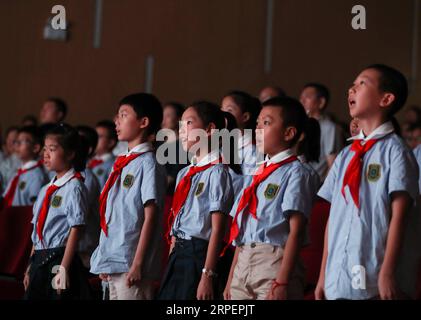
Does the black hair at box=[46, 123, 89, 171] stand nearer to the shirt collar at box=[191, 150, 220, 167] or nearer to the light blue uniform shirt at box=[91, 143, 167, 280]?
the light blue uniform shirt at box=[91, 143, 167, 280]

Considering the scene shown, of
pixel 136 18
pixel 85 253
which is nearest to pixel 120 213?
A: pixel 85 253

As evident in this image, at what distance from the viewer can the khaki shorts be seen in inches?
119

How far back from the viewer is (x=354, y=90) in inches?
112

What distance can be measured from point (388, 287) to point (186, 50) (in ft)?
18.4

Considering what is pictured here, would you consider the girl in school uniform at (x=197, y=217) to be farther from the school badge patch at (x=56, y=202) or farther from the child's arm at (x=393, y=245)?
the child's arm at (x=393, y=245)

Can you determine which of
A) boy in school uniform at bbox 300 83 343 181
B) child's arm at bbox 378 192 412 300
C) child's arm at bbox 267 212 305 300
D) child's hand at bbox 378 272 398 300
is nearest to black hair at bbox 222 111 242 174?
child's arm at bbox 267 212 305 300

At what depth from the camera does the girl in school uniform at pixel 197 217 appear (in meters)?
3.31

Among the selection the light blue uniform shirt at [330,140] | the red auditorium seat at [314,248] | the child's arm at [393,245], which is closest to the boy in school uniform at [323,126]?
the light blue uniform shirt at [330,140]

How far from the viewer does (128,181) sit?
3559mm

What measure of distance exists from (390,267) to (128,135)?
4.94 ft

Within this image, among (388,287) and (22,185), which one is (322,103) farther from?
(388,287)

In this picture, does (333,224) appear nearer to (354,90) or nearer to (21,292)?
(354,90)

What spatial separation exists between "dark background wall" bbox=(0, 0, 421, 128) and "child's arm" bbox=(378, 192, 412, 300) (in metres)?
5.23

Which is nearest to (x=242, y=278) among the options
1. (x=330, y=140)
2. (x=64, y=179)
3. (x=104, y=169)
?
(x=64, y=179)
